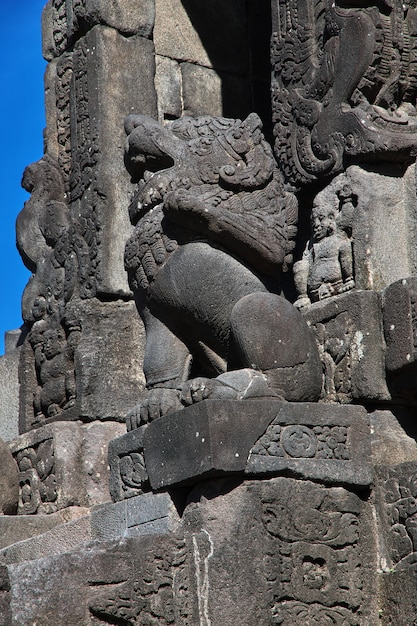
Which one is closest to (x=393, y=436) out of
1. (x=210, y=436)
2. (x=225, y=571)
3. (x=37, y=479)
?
(x=210, y=436)

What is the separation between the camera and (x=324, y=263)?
719cm

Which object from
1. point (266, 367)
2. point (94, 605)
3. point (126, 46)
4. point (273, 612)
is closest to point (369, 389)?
point (266, 367)

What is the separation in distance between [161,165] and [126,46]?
2143mm

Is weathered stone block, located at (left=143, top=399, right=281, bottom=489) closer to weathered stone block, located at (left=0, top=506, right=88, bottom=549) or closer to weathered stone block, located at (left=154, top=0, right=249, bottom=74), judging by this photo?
weathered stone block, located at (left=0, top=506, right=88, bottom=549)

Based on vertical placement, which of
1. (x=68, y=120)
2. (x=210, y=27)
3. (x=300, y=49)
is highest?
(x=210, y=27)

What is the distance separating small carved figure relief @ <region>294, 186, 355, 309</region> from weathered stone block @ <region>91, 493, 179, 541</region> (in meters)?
1.28

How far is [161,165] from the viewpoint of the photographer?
7.33 m

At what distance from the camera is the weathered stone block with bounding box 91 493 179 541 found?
6504 millimetres

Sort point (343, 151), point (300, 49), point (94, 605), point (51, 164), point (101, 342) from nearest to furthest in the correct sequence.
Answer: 1. point (94, 605)
2. point (343, 151)
3. point (300, 49)
4. point (101, 342)
5. point (51, 164)

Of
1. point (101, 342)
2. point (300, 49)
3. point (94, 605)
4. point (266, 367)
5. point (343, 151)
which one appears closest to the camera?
point (94, 605)

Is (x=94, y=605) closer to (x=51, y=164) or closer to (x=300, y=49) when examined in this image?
(x=300, y=49)

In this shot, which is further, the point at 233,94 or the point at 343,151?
the point at 233,94

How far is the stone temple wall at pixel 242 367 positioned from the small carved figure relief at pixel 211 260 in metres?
0.01

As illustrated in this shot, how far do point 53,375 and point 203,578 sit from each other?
3037 millimetres
